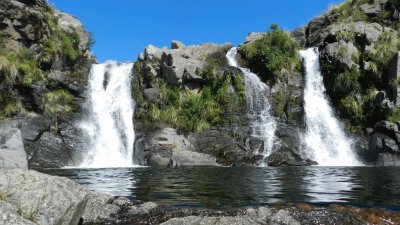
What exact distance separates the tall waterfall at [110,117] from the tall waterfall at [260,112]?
914 centimetres

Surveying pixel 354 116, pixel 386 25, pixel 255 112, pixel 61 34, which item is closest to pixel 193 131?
pixel 255 112

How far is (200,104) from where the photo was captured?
106 feet

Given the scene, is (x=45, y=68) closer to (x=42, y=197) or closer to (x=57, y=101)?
(x=57, y=101)

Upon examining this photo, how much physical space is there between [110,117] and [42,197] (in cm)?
2523

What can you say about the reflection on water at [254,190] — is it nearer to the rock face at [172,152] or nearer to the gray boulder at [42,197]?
the gray boulder at [42,197]

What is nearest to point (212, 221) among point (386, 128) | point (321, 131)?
point (386, 128)

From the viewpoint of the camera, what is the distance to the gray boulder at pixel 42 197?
6.93 meters

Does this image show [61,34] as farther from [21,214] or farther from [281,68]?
[21,214]

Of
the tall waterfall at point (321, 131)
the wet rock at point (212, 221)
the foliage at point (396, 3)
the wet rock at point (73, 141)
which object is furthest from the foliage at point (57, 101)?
the foliage at point (396, 3)

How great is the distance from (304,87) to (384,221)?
25.7 m

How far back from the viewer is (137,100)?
33500 millimetres

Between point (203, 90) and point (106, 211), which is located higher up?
point (203, 90)

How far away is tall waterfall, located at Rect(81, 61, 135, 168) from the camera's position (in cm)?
2947

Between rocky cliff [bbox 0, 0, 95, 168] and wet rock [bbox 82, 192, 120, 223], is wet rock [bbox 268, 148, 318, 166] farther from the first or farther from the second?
wet rock [bbox 82, 192, 120, 223]
